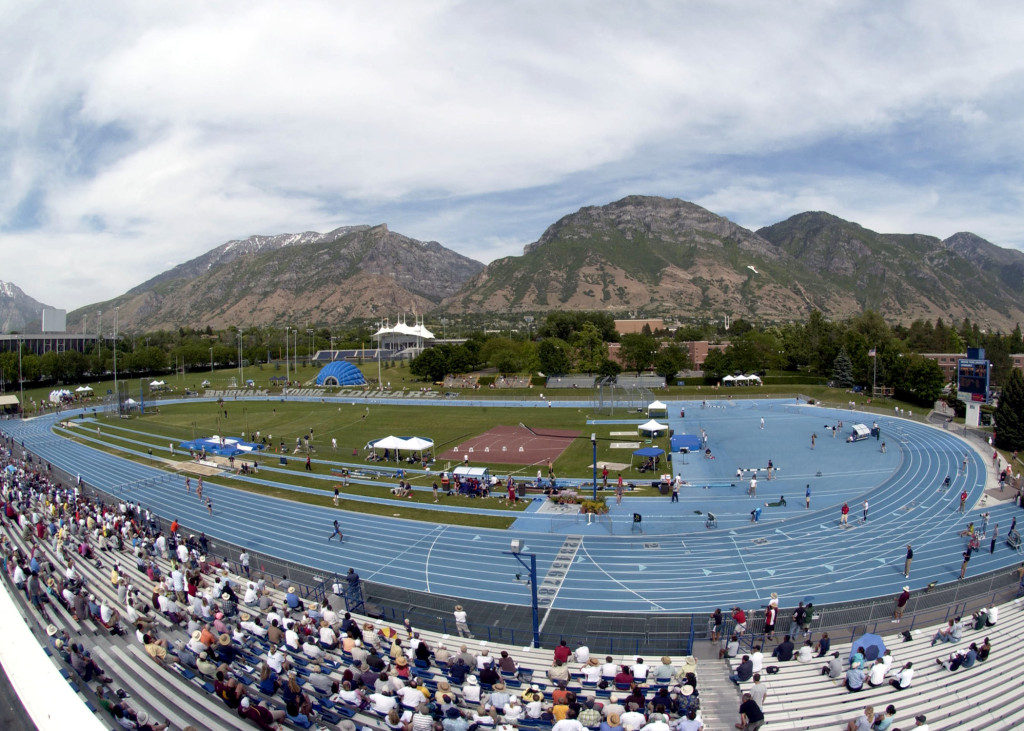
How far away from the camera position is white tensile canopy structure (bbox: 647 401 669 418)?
170 feet

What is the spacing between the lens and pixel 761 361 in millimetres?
80188

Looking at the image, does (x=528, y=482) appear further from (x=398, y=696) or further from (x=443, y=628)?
(x=398, y=696)

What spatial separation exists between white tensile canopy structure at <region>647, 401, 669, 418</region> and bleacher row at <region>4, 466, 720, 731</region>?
39748 mm

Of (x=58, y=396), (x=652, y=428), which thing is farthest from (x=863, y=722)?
(x=58, y=396)

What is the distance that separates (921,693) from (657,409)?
141 ft

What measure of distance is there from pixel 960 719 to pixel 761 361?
244 feet

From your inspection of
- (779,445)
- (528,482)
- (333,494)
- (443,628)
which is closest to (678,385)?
(779,445)

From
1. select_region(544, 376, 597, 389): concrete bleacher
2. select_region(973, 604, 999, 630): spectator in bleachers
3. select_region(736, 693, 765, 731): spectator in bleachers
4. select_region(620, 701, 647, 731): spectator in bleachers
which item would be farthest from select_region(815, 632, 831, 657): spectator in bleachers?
select_region(544, 376, 597, 389): concrete bleacher

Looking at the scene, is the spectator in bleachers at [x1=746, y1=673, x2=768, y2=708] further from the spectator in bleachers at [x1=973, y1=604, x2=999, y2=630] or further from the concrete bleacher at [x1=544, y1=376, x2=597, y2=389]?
the concrete bleacher at [x1=544, y1=376, x2=597, y2=389]

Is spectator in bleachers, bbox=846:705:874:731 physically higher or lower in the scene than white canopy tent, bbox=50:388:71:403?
lower

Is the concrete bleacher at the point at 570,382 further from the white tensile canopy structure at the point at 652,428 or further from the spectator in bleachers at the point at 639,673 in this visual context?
the spectator in bleachers at the point at 639,673

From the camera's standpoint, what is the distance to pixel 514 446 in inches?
1677

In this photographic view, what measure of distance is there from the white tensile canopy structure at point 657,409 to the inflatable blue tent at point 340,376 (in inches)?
1673

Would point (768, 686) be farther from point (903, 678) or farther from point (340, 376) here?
point (340, 376)
